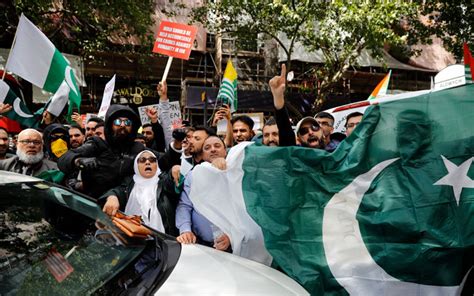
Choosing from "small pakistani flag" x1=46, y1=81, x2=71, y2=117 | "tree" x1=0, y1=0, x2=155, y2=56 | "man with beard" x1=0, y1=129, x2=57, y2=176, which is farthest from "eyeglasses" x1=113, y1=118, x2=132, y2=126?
"tree" x1=0, y1=0, x2=155, y2=56

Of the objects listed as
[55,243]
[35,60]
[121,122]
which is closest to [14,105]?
[35,60]

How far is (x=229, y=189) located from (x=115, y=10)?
9.17 meters

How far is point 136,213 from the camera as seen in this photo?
367cm

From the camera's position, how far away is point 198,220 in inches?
138

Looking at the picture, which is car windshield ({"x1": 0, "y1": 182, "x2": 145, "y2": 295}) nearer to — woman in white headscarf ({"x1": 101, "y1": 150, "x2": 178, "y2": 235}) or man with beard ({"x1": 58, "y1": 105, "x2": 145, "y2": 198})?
woman in white headscarf ({"x1": 101, "y1": 150, "x2": 178, "y2": 235})

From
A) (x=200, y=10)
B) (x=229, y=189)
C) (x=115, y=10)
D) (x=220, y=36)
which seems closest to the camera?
(x=229, y=189)

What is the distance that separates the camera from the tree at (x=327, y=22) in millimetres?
11953

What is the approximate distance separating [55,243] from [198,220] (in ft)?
4.48

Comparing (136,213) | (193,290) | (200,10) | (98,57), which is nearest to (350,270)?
(193,290)

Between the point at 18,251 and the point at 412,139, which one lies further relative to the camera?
the point at 412,139

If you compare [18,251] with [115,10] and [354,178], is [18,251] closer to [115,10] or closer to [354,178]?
[354,178]

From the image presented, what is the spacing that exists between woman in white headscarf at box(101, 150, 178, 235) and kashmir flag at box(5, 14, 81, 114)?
9.53ft

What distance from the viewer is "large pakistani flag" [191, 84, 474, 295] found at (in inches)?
110

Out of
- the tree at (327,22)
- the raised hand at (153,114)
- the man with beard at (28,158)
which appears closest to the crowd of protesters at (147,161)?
the man with beard at (28,158)
